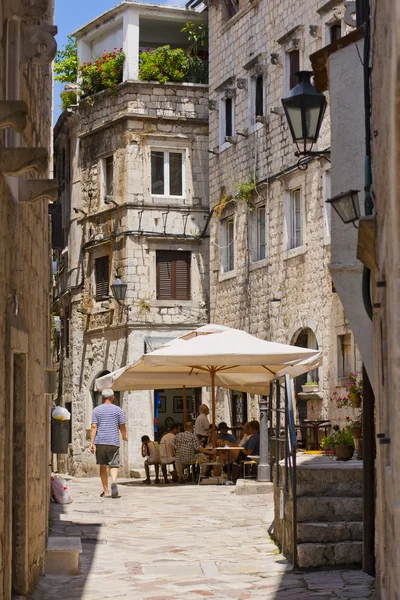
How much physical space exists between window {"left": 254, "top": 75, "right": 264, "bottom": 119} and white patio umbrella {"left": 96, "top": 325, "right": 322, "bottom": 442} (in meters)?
7.98

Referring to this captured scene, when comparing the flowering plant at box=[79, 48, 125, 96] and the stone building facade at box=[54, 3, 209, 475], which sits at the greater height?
the flowering plant at box=[79, 48, 125, 96]

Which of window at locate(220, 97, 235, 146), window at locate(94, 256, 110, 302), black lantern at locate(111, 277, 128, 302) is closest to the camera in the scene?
black lantern at locate(111, 277, 128, 302)

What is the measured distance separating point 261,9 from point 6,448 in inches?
830

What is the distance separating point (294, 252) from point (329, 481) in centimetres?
1412

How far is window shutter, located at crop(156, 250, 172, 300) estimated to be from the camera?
29.3m

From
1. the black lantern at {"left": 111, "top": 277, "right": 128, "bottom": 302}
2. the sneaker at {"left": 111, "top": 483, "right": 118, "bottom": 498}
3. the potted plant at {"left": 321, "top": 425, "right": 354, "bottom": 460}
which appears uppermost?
the black lantern at {"left": 111, "top": 277, "right": 128, "bottom": 302}

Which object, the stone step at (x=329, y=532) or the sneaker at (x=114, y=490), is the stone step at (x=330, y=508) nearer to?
the stone step at (x=329, y=532)

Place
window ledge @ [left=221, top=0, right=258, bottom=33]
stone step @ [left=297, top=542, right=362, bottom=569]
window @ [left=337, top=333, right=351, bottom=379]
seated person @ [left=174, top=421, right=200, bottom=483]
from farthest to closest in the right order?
window ledge @ [left=221, top=0, right=258, bottom=33], window @ [left=337, top=333, right=351, bottom=379], seated person @ [left=174, top=421, right=200, bottom=483], stone step @ [left=297, top=542, right=362, bottom=569]

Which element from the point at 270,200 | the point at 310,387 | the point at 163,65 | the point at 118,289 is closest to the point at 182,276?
the point at 118,289

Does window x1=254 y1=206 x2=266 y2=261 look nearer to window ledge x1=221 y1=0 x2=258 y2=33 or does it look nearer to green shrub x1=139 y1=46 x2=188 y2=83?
window ledge x1=221 y1=0 x2=258 y2=33

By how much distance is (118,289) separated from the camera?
2814 cm

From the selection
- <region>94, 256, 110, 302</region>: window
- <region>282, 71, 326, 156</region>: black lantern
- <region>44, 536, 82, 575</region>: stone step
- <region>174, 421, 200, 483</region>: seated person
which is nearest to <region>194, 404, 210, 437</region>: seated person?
<region>174, 421, 200, 483</region>: seated person

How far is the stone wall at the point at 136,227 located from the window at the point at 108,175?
160mm

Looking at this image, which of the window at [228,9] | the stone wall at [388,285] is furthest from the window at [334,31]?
the stone wall at [388,285]
